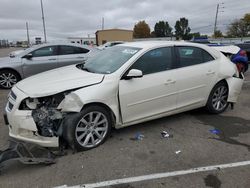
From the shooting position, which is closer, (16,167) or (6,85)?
(16,167)

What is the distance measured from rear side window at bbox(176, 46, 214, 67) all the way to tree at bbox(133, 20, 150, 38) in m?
81.0

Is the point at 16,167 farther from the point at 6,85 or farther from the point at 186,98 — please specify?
the point at 6,85

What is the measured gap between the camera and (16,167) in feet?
10.2

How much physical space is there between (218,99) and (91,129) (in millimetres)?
2981

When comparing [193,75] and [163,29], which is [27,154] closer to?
[193,75]

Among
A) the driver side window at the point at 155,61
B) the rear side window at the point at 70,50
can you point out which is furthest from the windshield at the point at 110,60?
the rear side window at the point at 70,50

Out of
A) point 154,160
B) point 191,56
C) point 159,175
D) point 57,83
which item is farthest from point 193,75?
point 57,83

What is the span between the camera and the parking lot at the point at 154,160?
2816 millimetres

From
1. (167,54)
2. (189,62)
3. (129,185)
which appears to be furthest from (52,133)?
(189,62)

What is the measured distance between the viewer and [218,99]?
4.99 meters

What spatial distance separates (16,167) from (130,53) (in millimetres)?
2483

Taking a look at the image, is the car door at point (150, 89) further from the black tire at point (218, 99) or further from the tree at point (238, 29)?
the tree at point (238, 29)

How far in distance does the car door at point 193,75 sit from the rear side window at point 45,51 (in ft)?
16.4

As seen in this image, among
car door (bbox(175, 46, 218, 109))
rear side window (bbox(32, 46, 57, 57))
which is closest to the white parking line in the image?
car door (bbox(175, 46, 218, 109))
